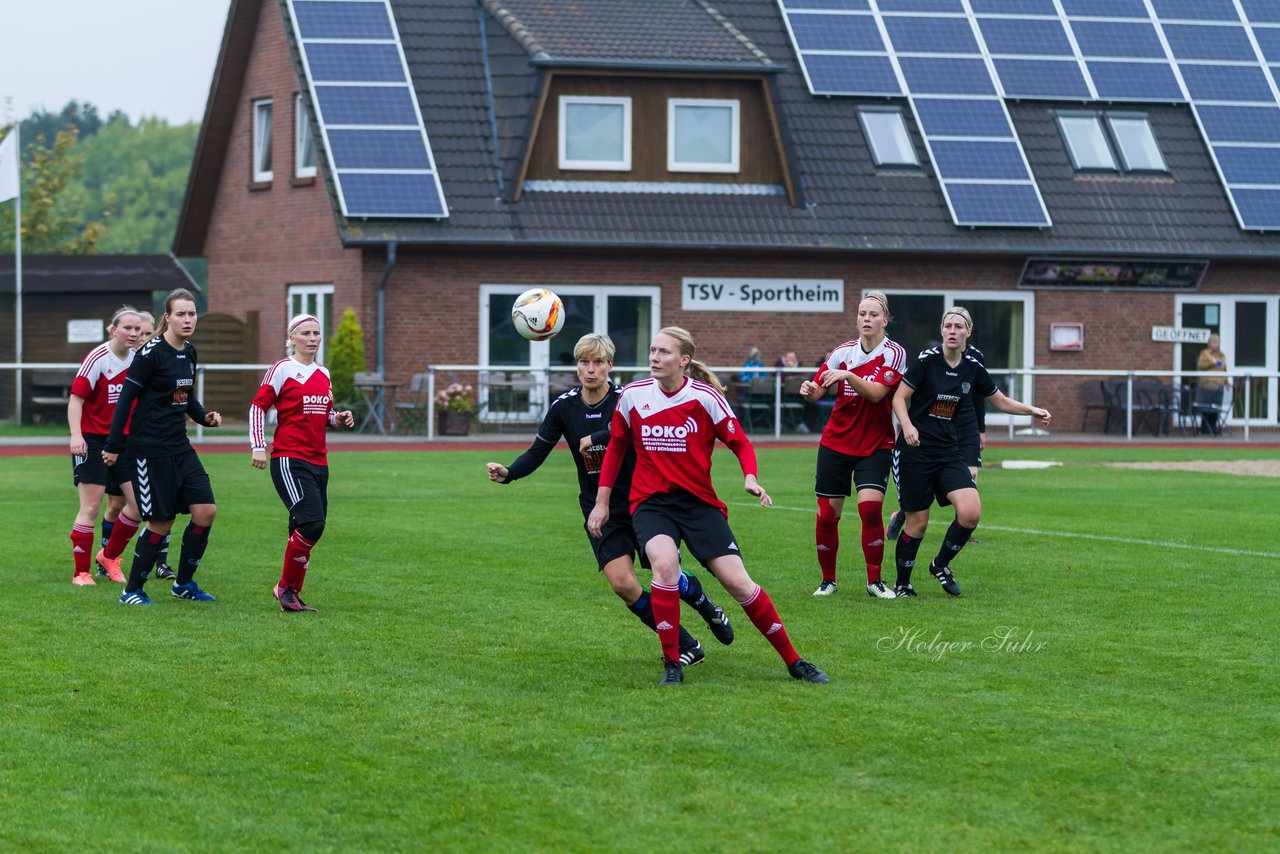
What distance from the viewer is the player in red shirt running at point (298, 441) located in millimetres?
10547

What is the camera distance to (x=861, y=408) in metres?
11.5

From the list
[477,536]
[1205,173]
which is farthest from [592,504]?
[1205,173]

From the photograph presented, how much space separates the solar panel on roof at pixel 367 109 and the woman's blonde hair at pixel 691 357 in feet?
71.6

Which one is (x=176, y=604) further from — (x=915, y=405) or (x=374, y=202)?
(x=374, y=202)

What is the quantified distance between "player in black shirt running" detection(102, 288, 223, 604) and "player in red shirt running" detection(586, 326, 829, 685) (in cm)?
356

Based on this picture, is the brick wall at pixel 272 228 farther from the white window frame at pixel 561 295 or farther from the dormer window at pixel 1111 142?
the dormer window at pixel 1111 142

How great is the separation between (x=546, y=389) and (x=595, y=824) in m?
23.8

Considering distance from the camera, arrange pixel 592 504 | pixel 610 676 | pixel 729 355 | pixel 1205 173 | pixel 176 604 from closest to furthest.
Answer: pixel 610 676, pixel 592 504, pixel 176 604, pixel 729 355, pixel 1205 173

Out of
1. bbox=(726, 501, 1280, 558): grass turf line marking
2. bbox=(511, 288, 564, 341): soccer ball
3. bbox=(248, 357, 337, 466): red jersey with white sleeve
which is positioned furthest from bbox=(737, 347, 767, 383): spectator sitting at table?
bbox=(248, 357, 337, 466): red jersey with white sleeve

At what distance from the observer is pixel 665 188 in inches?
1265

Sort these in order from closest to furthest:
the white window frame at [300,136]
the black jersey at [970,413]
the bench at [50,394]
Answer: the black jersey at [970,413] < the bench at [50,394] < the white window frame at [300,136]

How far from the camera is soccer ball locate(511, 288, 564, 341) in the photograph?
1273 cm

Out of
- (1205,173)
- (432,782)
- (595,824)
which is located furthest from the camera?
(1205,173)

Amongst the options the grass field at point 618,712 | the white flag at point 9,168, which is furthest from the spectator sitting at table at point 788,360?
the grass field at point 618,712
